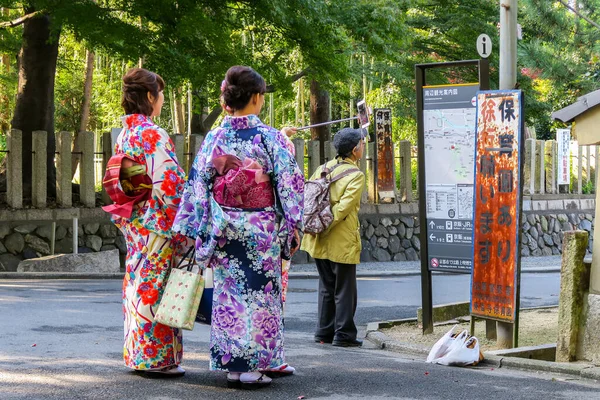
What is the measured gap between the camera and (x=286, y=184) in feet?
19.4

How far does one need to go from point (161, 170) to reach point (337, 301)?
8.84 ft

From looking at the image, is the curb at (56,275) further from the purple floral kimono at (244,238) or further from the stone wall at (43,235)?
the purple floral kimono at (244,238)

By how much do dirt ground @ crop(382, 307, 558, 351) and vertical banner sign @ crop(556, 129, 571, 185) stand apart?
1446 cm

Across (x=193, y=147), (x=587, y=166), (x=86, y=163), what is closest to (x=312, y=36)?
(x=193, y=147)

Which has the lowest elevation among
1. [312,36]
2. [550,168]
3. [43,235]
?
[43,235]

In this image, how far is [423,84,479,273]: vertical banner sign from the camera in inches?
336

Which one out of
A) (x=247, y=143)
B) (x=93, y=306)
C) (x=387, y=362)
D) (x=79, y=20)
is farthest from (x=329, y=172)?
(x=79, y=20)

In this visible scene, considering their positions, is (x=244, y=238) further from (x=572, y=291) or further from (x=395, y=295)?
(x=395, y=295)

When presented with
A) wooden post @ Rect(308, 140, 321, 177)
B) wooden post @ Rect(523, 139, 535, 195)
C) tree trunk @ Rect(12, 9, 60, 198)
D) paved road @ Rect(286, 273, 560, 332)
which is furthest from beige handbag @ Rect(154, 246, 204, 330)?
wooden post @ Rect(523, 139, 535, 195)

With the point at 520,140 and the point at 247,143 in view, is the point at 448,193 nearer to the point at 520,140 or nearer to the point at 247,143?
the point at 520,140

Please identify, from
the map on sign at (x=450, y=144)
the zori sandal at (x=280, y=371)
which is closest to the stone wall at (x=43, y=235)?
the map on sign at (x=450, y=144)

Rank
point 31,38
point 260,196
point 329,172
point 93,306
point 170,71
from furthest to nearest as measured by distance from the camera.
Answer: point 31,38
point 170,71
point 93,306
point 329,172
point 260,196

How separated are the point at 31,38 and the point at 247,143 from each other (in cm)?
1282

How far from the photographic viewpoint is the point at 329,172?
8312mm
